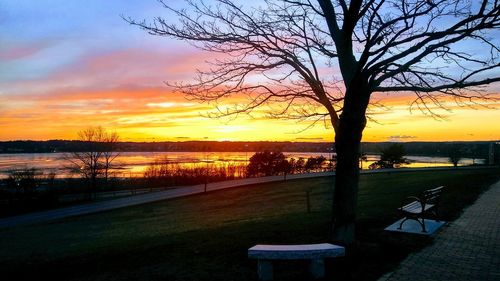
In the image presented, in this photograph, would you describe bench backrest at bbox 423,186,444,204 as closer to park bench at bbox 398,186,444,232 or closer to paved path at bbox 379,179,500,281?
park bench at bbox 398,186,444,232

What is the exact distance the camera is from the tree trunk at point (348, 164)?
7.64m

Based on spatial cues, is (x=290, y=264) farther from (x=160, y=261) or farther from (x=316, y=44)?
(x=316, y=44)

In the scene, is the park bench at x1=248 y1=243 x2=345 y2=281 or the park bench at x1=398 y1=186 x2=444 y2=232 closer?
the park bench at x1=248 y1=243 x2=345 y2=281

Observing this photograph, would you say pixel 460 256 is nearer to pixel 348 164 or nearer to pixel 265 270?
pixel 348 164

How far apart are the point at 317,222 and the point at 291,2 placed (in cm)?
677

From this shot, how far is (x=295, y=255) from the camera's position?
21.7 feet

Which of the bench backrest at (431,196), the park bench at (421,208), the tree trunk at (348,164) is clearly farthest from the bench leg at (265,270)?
the bench backrest at (431,196)

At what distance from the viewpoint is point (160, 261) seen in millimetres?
8906

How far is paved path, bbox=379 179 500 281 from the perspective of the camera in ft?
22.7

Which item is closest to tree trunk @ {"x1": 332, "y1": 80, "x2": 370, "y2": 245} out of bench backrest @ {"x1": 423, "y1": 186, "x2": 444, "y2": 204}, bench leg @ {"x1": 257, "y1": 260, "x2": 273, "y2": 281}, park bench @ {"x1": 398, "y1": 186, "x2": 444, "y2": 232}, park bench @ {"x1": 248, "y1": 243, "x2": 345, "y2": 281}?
park bench @ {"x1": 248, "y1": 243, "x2": 345, "y2": 281}

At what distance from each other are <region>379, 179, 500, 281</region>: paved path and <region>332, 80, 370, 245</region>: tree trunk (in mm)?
1083

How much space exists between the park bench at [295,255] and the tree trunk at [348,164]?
3.29 feet

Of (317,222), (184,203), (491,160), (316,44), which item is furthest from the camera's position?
(491,160)

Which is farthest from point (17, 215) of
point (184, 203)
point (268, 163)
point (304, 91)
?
point (268, 163)
